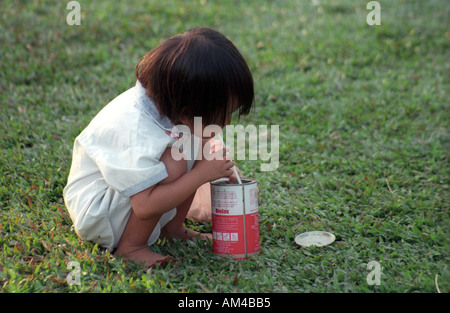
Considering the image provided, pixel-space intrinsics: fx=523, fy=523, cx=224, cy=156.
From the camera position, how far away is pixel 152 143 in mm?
2096

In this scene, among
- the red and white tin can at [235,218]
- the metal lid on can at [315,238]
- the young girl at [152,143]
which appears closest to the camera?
the young girl at [152,143]

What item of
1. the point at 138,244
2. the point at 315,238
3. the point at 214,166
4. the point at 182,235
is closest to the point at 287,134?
the point at 315,238

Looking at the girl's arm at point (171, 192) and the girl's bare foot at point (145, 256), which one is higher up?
the girl's arm at point (171, 192)

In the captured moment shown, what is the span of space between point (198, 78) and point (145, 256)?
2.59 ft

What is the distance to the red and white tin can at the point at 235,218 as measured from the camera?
2.19 metres

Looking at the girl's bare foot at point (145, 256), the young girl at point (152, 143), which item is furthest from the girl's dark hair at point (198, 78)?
the girl's bare foot at point (145, 256)

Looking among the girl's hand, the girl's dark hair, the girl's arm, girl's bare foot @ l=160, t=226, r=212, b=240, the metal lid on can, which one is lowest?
the metal lid on can

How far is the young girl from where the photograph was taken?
6.82ft

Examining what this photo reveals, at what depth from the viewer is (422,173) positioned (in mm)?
3260

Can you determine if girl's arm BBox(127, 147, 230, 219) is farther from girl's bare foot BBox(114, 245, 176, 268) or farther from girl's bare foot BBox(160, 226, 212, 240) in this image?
girl's bare foot BBox(160, 226, 212, 240)

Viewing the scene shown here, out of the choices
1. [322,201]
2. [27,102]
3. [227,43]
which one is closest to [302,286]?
[322,201]

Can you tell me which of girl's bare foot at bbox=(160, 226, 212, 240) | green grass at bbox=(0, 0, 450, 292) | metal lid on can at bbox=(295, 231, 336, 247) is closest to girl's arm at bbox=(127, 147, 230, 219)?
green grass at bbox=(0, 0, 450, 292)

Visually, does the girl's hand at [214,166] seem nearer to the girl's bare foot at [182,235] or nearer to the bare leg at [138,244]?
the bare leg at [138,244]
